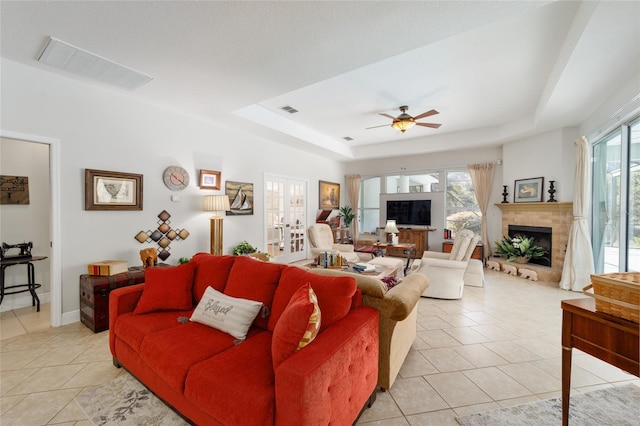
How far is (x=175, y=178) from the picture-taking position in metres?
4.12

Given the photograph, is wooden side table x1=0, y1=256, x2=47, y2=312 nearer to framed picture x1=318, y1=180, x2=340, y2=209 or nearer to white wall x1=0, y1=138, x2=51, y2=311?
white wall x1=0, y1=138, x2=51, y2=311

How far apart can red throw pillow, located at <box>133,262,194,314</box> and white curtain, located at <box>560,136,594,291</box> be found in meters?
5.69

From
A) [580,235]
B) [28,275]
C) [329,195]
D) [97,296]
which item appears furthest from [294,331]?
[329,195]

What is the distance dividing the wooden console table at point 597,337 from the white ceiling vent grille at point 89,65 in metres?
4.17

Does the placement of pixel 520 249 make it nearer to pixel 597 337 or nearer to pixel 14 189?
pixel 597 337

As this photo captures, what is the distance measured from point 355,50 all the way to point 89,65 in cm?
269

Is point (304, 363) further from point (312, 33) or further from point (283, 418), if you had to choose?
point (312, 33)

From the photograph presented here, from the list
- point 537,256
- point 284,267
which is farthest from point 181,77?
point 537,256

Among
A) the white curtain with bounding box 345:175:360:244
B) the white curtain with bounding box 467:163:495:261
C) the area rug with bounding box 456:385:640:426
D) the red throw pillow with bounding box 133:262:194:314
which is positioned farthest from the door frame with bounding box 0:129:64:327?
the white curtain with bounding box 467:163:495:261

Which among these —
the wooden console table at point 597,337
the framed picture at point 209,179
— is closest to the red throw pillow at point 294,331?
the wooden console table at point 597,337

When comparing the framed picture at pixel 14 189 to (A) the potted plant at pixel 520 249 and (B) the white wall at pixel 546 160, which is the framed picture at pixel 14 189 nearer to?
(A) the potted plant at pixel 520 249

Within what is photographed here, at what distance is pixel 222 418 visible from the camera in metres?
1.28

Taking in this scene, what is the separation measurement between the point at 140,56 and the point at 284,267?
251 cm

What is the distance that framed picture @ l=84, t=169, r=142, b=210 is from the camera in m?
3.26
